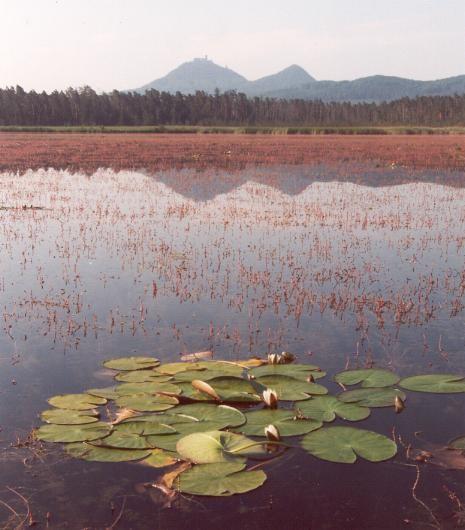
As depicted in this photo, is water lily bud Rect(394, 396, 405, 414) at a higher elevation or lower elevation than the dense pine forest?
lower

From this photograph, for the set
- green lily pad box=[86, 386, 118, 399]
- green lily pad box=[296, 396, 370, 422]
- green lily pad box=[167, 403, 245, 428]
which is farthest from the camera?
green lily pad box=[86, 386, 118, 399]

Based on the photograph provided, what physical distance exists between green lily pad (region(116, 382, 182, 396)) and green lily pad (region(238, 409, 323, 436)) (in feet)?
2.38

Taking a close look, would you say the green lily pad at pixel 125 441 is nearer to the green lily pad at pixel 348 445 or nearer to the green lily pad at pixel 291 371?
the green lily pad at pixel 348 445

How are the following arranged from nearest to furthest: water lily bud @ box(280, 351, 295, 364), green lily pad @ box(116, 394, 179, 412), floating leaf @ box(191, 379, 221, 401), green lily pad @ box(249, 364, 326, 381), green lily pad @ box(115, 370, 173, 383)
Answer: green lily pad @ box(116, 394, 179, 412), floating leaf @ box(191, 379, 221, 401), green lily pad @ box(115, 370, 173, 383), green lily pad @ box(249, 364, 326, 381), water lily bud @ box(280, 351, 295, 364)

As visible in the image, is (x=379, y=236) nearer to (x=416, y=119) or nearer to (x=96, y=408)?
(x=96, y=408)

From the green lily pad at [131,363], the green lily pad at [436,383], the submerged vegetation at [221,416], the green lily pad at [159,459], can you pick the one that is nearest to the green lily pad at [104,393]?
the submerged vegetation at [221,416]

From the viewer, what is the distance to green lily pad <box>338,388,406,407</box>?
5.18m

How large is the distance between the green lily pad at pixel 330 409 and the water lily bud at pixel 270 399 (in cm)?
19

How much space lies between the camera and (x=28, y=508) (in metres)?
3.82

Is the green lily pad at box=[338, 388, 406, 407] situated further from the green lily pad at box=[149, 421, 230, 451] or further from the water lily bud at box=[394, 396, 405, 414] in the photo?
the green lily pad at box=[149, 421, 230, 451]

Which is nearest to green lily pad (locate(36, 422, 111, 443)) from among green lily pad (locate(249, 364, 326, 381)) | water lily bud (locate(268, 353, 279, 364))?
green lily pad (locate(249, 364, 326, 381))

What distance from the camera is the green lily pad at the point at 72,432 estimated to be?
14.9ft

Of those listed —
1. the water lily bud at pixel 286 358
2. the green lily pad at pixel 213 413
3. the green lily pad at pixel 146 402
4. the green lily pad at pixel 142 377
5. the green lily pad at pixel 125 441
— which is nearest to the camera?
the green lily pad at pixel 125 441

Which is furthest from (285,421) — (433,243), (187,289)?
(433,243)
